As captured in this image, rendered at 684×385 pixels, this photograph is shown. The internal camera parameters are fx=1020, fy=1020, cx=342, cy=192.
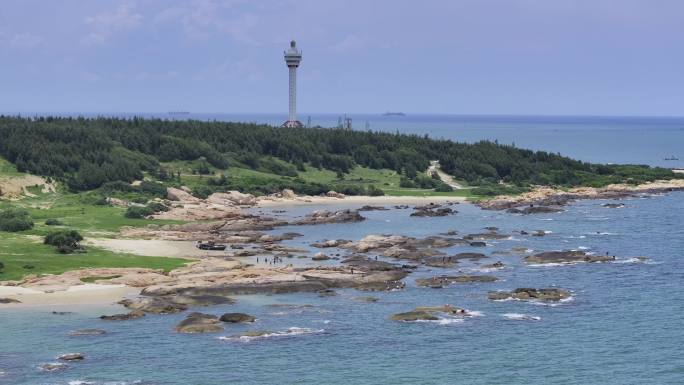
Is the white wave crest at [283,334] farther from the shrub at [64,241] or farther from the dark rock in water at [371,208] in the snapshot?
the dark rock in water at [371,208]

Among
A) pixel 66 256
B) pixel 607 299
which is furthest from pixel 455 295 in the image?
pixel 66 256

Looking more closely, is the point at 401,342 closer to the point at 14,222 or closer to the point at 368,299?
the point at 368,299

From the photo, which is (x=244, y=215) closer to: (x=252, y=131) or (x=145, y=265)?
(x=145, y=265)

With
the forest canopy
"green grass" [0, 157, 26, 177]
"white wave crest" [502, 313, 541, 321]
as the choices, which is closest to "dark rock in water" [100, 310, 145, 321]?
"white wave crest" [502, 313, 541, 321]

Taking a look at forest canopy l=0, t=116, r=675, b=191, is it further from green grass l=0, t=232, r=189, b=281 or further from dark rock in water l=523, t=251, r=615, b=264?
dark rock in water l=523, t=251, r=615, b=264

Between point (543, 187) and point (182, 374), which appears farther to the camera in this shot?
point (543, 187)

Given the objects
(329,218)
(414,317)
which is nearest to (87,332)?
(414,317)
